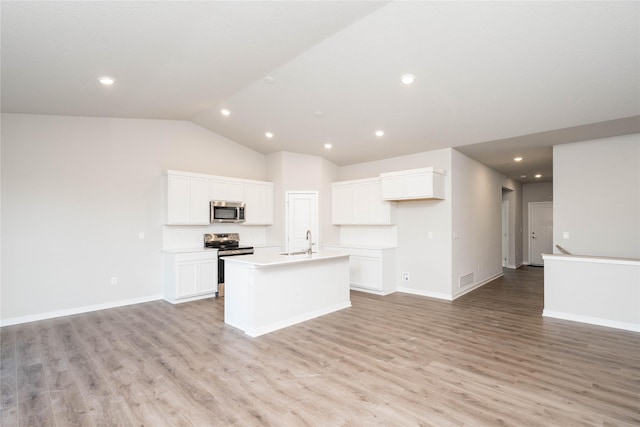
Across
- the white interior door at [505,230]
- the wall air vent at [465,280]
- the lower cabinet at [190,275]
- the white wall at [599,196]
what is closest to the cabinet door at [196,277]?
the lower cabinet at [190,275]

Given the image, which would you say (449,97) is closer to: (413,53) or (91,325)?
(413,53)

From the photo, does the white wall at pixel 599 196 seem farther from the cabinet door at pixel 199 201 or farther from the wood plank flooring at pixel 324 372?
the cabinet door at pixel 199 201

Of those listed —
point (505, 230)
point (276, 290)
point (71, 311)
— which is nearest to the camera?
point (276, 290)

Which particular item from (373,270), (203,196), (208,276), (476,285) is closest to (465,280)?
(476,285)

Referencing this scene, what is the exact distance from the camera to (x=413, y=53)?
10.9 feet

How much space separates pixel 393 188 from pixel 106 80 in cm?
464

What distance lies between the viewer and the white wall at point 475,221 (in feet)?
19.3

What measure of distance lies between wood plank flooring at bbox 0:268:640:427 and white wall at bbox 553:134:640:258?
1.49 meters

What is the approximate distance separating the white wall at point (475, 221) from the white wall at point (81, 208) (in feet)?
17.3

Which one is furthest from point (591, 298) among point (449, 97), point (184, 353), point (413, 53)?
point (184, 353)

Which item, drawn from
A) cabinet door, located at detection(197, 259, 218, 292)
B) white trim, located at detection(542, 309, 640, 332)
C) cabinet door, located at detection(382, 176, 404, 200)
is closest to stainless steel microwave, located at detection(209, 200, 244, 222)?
cabinet door, located at detection(197, 259, 218, 292)

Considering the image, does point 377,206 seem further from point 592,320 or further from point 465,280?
point 592,320

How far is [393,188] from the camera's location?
5.96m

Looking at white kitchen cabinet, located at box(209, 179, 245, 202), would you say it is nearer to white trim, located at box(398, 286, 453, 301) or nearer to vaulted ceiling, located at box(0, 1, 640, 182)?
vaulted ceiling, located at box(0, 1, 640, 182)
